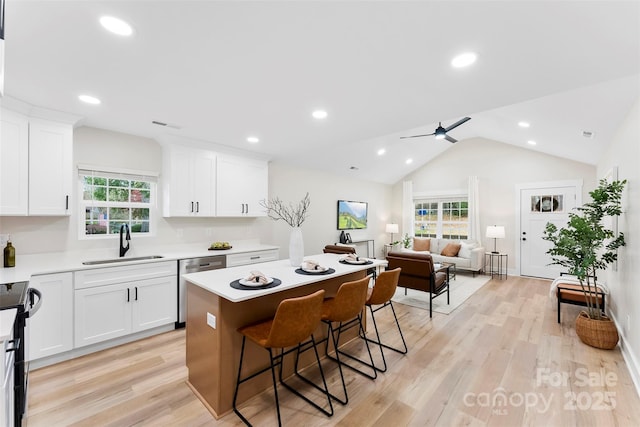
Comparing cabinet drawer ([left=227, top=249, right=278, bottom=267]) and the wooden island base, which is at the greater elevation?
cabinet drawer ([left=227, top=249, right=278, bottom=267])

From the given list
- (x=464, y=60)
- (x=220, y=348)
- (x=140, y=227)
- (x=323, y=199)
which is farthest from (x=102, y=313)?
(x=323, y=199)

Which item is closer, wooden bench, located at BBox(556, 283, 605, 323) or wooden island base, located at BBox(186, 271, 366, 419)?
wooden island base, located at BBox(186, 271, 366, 419)

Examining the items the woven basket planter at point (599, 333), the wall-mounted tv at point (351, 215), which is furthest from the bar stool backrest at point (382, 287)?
the wall-mounted tv at point (351, 215)

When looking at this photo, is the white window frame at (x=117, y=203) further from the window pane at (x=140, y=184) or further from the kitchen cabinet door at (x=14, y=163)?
the kitchen cabinet door at (x=14, y=163)

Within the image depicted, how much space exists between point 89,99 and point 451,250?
22.9ft

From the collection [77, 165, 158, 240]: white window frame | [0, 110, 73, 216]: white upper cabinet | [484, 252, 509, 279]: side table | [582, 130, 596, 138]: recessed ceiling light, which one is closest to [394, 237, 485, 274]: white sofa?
[484, 252, 509, 279]: side table

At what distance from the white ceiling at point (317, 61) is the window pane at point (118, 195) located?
0.79 m

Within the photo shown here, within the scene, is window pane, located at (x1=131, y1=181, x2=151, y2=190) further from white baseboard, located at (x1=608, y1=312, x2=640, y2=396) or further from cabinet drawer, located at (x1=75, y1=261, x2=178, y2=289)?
white baseboard, located at (x1=608, y1=312, x2=640, y2=396)

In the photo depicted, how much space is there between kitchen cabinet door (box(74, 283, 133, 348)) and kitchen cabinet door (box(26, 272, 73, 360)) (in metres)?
0.07

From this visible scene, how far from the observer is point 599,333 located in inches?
116

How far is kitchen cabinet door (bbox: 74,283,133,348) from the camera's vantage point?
2.74 metres

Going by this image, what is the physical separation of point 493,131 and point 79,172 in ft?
23.4

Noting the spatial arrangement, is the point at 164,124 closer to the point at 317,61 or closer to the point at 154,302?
the point at 154,302

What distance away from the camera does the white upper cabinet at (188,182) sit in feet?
12.1
